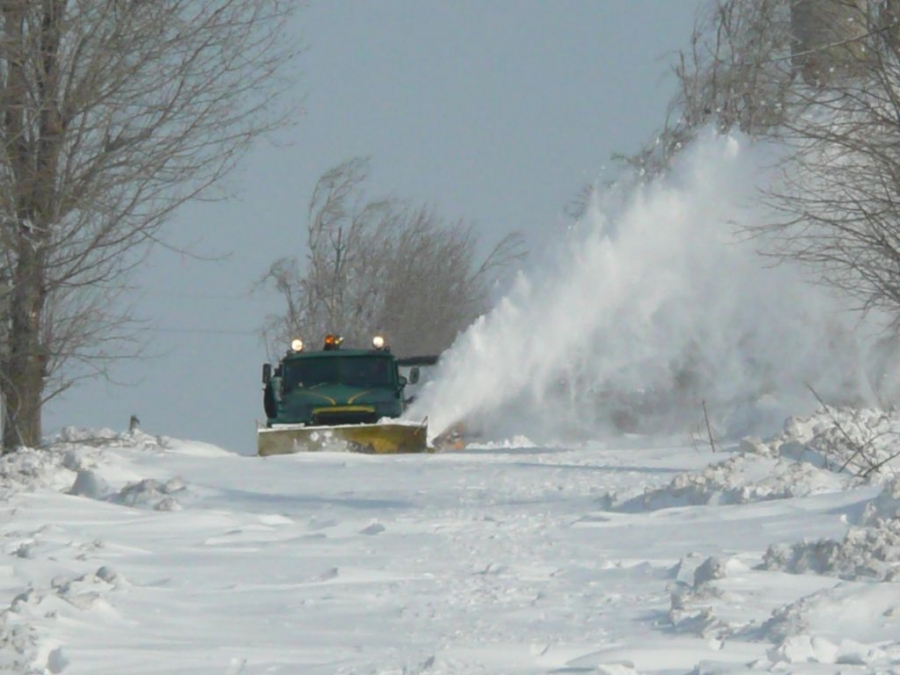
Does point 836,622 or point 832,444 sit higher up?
point 832,444

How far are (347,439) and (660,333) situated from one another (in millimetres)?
6088

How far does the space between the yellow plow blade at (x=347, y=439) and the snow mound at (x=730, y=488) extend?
21.7ft

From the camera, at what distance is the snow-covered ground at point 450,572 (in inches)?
209

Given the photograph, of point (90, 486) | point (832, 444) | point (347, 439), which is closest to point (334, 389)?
point (347, 439)

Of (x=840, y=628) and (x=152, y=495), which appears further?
(x=152, y=495)

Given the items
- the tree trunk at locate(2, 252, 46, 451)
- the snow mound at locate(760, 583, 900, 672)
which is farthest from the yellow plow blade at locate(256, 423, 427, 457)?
the snow mound at locate(760, 583, 900, 672)

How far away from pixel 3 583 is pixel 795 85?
29.9ft

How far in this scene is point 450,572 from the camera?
23.7ft

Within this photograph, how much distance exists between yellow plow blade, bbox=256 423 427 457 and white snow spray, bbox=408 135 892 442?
9.75 feet

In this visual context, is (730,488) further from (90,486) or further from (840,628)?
(90,486)

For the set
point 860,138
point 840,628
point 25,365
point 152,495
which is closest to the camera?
point 840,628

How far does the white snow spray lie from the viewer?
803 inches

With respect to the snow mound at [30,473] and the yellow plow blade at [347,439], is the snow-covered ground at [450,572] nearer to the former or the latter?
the snow mound at [30,473]

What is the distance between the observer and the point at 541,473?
1257cm
